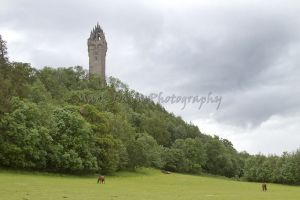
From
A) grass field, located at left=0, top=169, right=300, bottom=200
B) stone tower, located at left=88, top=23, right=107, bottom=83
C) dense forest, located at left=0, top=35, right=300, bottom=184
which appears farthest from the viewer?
stone tower, located at left=88, top=23, right=107, bottom=83

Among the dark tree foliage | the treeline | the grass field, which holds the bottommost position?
the grass field

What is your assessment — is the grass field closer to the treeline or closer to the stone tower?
the treeline

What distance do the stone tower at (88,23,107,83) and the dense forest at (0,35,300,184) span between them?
12.8 metres

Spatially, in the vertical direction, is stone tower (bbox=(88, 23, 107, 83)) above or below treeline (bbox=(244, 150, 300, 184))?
above

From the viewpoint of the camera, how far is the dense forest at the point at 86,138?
2613 inches

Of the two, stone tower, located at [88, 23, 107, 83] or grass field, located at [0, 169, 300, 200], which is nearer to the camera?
grass field, located at [0, 169, 300, 200]

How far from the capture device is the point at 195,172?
132250 millimetres

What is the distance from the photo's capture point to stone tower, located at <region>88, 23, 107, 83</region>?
626 ft

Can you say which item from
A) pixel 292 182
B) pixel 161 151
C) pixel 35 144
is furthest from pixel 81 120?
pixel 292 182

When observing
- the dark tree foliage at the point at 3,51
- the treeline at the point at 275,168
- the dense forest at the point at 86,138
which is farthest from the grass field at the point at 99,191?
the treeline at the point at 275,168

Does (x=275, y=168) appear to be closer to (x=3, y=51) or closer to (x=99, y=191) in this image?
(x=3, y=51)

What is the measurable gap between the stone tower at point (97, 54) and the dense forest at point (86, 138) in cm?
1278

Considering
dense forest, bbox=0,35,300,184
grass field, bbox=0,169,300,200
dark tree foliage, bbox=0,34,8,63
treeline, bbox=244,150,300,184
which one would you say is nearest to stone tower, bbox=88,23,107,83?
dense forest, bbox=0,35,300,184

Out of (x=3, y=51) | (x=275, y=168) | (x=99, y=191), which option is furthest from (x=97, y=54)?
(x=99, y=191)
